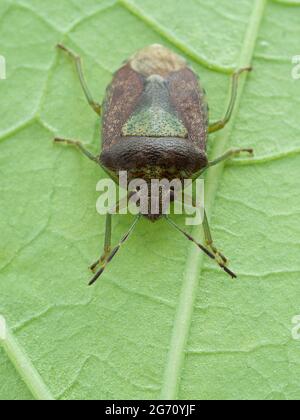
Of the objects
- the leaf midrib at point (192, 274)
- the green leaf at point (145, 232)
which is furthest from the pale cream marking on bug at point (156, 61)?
the leaf midrib at point (192, 274)

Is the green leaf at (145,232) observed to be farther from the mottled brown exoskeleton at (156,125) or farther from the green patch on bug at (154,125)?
the green patch on bug at (154,125)

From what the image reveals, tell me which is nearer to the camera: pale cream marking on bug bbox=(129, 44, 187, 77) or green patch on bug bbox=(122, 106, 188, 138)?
green patch on bug bbox=(122, 106, 188, 138)

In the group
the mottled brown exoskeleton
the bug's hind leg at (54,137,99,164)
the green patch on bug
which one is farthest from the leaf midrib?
the bug's hind leg at (54,137,99,164)

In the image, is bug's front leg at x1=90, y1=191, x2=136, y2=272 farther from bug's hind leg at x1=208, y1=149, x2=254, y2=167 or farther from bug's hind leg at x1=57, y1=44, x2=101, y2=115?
bug's hind leg at x1=57, y1=44, x2=101, y2=115

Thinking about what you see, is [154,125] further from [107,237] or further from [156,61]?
[107,237]

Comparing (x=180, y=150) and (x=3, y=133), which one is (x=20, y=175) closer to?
(x=3, y=133)

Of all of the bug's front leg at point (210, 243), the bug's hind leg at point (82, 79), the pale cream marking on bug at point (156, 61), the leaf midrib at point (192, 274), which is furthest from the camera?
the bug's hind leg at point (82, 79)
